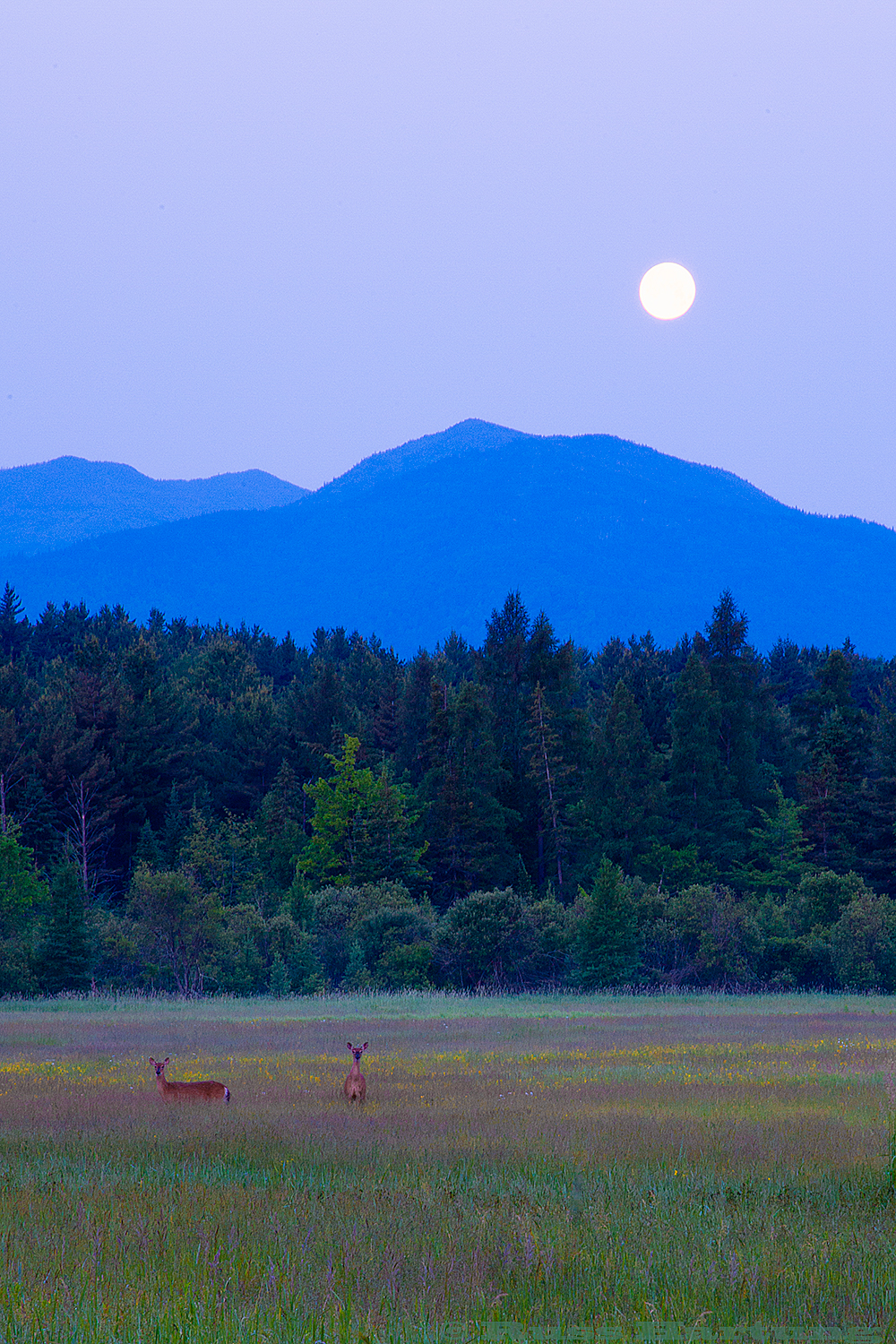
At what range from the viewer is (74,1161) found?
12.6m

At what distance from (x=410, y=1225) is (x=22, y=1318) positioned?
3.28m

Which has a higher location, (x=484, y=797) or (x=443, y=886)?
(x=484, y=797)

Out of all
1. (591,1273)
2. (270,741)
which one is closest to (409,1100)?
(591,1273)

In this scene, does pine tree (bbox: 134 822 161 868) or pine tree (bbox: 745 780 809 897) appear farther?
pine tree (bbox: 134 822 161 868)

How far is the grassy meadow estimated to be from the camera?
7195 mm

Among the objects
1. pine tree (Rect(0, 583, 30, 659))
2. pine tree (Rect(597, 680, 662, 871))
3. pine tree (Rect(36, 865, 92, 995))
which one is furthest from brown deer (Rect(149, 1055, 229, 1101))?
pine tree (Rect(0, 583, 30, 659))

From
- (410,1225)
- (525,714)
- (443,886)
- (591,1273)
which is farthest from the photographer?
(525,714)

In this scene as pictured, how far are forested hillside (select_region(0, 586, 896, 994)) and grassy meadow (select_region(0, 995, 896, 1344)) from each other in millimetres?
25688

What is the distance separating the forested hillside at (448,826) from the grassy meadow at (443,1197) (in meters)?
25.7

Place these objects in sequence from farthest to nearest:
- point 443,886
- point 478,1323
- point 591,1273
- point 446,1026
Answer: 1. point 443,886
2. point 446,1026
3. point 591,1273
4. point 478,1323

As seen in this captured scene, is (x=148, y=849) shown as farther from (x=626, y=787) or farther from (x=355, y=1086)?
(x=355, y=1086)

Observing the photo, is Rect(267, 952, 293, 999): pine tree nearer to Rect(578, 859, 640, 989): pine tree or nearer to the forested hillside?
the forested hillside

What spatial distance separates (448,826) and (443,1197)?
6151 cm

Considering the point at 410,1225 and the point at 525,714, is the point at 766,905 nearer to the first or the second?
the point at 525,714
